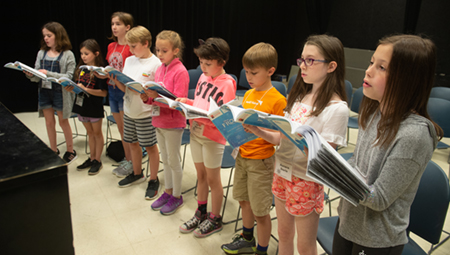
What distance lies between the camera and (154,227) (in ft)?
7.61

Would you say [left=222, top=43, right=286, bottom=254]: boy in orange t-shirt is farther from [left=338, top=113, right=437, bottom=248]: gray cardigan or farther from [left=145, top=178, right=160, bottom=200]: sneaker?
[left=145, top=178, right=160, bottom=200]: sneaker

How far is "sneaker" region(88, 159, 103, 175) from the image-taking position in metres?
3.12

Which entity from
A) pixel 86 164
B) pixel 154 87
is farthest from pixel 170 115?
pixel 86 164

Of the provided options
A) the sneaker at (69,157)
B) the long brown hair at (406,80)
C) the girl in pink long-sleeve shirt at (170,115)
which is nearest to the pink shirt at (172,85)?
the girl in pink long-sleeve shirt at (170,115)

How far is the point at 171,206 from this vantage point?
250cm

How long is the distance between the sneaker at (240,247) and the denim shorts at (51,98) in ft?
7.84

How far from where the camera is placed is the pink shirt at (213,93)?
1.82m

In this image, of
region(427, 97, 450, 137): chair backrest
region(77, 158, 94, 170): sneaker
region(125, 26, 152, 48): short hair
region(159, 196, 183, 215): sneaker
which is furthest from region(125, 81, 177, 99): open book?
region(427, 97, 450, 137): chair backrest

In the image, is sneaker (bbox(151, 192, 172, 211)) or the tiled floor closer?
the tiled floor

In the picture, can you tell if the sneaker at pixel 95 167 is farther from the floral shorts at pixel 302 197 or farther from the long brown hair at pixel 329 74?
the long brown hair at pixel 329 74

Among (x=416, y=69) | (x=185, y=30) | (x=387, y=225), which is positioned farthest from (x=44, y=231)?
(x=185, y=30)

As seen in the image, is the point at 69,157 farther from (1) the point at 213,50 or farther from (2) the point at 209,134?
(1) the point at 213,50

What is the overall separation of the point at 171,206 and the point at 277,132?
4.65ft

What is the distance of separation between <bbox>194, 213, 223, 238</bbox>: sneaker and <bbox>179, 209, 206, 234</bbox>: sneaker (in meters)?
0.06
